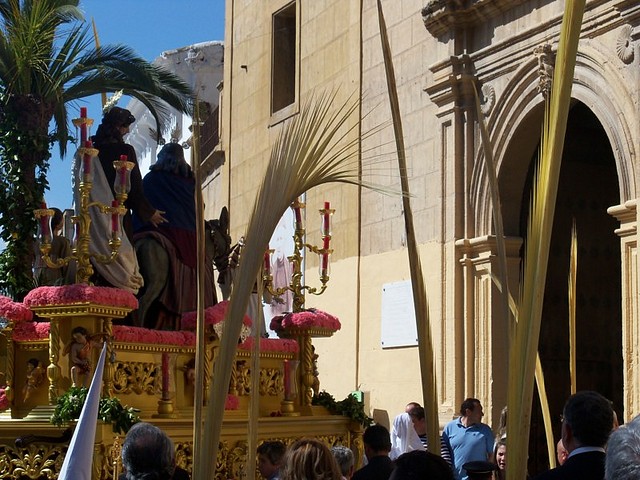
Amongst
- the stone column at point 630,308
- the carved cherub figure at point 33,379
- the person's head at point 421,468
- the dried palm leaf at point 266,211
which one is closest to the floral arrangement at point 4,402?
the carved cherub figure at point 33,379

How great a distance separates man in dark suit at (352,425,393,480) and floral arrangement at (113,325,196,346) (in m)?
3.19

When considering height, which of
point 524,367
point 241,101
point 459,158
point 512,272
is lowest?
point 524,367

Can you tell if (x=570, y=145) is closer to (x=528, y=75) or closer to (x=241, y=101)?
(x=528, y=75)

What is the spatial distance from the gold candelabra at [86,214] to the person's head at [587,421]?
198 inches

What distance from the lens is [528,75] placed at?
12.9 m

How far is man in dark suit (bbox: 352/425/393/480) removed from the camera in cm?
575

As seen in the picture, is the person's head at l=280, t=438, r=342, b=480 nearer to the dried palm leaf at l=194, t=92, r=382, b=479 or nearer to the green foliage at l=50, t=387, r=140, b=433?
the dried palm leaf at l=194, t=92, r=382, b=479

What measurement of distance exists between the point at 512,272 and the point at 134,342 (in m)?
6.03

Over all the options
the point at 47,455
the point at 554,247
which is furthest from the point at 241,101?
the point at 47,455

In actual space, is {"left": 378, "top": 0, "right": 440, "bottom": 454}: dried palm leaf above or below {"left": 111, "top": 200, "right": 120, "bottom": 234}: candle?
below

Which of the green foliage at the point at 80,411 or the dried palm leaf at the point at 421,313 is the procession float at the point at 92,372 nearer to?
the green foliage at the point at 80,411

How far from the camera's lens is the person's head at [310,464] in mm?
4254

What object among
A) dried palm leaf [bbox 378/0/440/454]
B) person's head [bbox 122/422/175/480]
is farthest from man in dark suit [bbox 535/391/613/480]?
person's head [bbox 122/422/175/480]

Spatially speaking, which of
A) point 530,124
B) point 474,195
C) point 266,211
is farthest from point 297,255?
point 266,211
